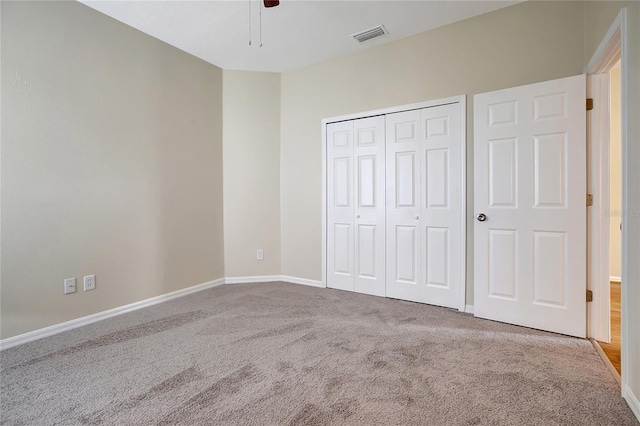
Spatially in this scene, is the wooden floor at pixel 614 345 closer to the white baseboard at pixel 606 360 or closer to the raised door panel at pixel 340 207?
the white baseboard at pixel 606 360

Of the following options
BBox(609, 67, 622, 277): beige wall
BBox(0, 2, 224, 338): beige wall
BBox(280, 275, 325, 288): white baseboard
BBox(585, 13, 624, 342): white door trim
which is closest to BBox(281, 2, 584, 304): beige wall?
BBox(280, 275, 325, 288): white baseboard

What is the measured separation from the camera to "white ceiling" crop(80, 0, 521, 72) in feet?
9.18

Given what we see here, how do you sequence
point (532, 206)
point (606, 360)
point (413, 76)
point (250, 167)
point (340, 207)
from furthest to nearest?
point (250, 167), point (340, 207), point (413, 76), point (532, 206), point (606, 360)

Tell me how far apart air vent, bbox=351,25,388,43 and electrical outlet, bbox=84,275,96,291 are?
3491mm

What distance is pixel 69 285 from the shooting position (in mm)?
2672

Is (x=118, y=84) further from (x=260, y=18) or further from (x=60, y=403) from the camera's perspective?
(x=60, y=403)

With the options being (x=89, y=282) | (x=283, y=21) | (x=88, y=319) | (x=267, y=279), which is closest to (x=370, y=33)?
(x=283, y=21)

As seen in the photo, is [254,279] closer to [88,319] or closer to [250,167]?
[250,167]

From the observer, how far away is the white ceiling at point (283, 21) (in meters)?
2.80

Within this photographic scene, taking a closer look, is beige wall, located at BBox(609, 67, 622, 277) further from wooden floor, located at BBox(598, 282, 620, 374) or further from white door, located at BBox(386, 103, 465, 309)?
white door, located at BBox(386, 103, 465, 309)

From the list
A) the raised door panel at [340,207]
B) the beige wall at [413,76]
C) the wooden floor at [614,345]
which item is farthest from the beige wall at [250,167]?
the wooden floor at [614,345]

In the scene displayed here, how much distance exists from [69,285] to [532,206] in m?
3.99

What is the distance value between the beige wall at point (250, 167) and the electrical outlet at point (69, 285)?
1.72 meters

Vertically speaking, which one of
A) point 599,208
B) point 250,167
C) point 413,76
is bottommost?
point 599,208
